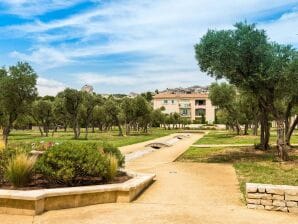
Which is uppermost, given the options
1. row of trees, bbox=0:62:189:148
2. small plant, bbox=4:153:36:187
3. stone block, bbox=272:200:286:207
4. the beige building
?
the beige building

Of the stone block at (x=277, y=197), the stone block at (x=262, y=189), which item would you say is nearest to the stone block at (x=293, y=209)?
the stone block at (x=277, y=197)

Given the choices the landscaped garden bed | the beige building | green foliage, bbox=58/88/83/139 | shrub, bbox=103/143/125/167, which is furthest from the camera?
the beige building

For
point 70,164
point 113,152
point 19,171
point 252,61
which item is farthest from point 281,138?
point 19,171

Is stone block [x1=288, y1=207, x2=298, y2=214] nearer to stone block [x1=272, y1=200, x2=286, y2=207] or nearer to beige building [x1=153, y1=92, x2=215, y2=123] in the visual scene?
stone block [x1=272, y1=200, x2=286, y2=207]

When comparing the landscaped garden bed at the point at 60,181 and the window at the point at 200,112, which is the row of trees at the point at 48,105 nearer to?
the landscaped garden bed at the point at 60,181

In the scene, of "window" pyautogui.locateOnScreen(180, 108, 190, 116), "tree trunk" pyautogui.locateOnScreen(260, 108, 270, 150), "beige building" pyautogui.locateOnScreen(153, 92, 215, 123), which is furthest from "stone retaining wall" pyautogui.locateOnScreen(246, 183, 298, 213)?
"window" pyautogui.locateOnScreen(180, 108, 190, 116)

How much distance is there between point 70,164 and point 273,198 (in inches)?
177

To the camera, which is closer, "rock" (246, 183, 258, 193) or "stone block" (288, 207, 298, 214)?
"stone block" (288, 207, 298, 214)

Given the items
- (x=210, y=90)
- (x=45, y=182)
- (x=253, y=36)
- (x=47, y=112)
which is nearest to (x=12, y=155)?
(x=45, y=182)

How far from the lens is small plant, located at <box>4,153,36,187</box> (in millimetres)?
8992

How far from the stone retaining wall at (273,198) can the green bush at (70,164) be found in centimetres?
352

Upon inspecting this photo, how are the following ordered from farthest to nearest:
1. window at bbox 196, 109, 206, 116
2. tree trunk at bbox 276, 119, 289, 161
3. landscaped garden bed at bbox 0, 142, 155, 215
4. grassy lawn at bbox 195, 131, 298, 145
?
window at bbox 196, 109, 206, 116 < grassy lawn at bbox 195, 131, 298, 145 < tree trunk at bbox 276, 119, 289, 161 < landscaped garden bed at bbox 0, 142, 155, 215

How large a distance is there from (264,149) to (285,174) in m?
10.9

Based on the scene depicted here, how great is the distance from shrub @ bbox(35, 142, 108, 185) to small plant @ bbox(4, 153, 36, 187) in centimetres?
31
